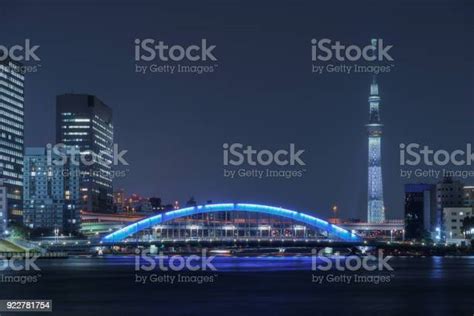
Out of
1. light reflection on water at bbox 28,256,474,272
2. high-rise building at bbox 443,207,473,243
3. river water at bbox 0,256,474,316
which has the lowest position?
light reflection on water at bbox 28,256,474,272

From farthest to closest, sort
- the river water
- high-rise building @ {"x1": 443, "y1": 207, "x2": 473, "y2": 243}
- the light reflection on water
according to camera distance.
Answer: high-rise building @ {"x1": 443, "y1": 207, "x2": 473, "y2": 243}, the light reflection on water, the river water

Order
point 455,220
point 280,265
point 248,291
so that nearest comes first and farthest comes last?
point 248,291, point 280,265, point 455,220

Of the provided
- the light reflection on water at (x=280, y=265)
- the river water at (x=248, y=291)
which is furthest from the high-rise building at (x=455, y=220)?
the river water at (x=248, y=291)

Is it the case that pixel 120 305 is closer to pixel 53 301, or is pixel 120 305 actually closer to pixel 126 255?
pixel 53 301

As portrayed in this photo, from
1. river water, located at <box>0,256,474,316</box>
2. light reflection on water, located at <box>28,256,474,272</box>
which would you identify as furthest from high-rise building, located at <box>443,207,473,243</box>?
river water, located at <box>0,256,474,316</box>

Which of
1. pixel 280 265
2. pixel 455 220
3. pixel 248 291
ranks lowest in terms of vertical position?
pixel 280 265

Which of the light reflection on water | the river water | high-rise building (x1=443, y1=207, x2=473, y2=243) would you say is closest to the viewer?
the river water

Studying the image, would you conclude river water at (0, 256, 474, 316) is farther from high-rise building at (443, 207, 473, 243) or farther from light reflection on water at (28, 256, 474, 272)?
high-rise building at (443, 207, 473, 243)

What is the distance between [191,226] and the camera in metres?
Answer: 174

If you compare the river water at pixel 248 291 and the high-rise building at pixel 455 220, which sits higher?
the high-rise building at pixel 455 220

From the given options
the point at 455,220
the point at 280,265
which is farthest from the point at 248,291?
the point at 455,220

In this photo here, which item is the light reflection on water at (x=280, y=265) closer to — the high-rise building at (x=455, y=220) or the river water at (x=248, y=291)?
the river water at (x=248, y=291)

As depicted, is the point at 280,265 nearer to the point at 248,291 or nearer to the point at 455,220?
the point at 248,291

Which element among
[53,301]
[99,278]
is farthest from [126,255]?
[53,301]
